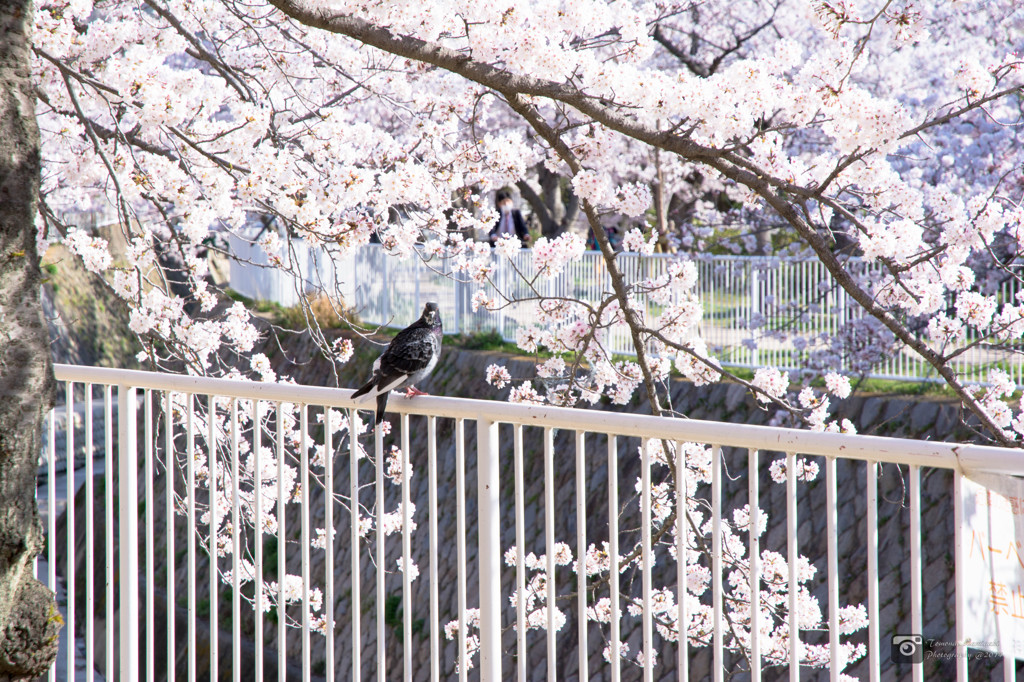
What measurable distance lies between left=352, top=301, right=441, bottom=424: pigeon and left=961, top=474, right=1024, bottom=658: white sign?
1.26 m

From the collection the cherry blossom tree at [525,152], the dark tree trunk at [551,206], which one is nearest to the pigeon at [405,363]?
the cherry blossom tree at [525,152]

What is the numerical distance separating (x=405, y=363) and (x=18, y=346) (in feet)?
2.89

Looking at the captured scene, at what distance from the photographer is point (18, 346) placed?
79.3 inches

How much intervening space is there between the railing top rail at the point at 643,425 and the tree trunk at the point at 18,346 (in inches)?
21.4

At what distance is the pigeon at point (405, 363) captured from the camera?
2.37m

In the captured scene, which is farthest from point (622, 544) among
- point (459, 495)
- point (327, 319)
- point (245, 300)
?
point (245, 300)

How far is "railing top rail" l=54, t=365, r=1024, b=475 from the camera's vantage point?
1.54 metres

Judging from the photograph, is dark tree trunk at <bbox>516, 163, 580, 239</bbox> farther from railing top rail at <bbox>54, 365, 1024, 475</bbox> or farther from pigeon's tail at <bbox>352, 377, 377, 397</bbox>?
pigeon's tail at <bbox>352, 377, 377, 397</bbox>

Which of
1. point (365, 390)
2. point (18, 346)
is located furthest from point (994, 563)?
point (18, 346)

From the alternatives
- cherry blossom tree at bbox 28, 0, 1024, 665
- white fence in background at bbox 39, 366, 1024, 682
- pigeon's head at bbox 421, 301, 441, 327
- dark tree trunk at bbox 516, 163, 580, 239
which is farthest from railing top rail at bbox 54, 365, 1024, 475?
dark tree trunk at bbox 516, 163, 580, 239

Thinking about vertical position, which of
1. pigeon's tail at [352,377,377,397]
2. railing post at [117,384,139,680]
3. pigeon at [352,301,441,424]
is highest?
pigeon at [352,301,441,424]

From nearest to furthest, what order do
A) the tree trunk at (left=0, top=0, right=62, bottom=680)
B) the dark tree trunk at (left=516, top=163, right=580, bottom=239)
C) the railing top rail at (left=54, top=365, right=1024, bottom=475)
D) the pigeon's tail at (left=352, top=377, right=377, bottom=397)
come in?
the railing top rail at (left=54, top=365, right=1024, bottom=475)
the tree trunk at (left=0, top=0, right=62, bottom=680)
the pigeon's tail at (left=352, top=377, right=377, bottom=397)
the dark tree trunk at (left=516, top=163, right=580, bottom=239)

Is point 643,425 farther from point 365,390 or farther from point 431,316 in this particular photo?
point 431,316

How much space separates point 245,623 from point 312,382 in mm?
3254
